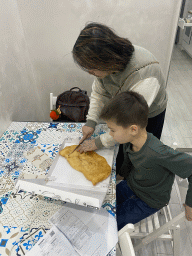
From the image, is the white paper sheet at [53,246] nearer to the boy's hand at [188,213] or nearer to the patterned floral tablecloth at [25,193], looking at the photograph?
the patterned floral tablecloth at [25,193]

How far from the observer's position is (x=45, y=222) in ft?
2.42

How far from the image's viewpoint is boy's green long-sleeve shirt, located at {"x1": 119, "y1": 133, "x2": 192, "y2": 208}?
758 mm

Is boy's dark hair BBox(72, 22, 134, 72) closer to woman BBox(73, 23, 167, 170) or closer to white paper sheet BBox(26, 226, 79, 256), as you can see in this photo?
woman BBox(73, 23, 167, 170)

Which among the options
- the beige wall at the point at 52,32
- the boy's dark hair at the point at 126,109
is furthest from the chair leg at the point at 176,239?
the beige wall at the point at 52,32

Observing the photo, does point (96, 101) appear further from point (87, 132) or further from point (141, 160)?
point (141, 160)

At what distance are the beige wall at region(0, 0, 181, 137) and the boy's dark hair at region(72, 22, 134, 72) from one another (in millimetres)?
749

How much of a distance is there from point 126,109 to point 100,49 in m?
0.25

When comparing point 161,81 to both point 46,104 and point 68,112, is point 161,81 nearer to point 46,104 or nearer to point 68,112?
point 68,112

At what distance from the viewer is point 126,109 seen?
0.74m

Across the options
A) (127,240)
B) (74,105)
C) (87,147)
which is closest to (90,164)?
(87,147)

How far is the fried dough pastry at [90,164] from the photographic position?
0.83 meters

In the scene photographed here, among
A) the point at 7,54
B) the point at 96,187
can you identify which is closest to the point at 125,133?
the point at 96,187

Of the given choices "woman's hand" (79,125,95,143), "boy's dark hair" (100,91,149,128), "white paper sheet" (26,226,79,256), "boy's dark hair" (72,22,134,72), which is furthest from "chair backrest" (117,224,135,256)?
"boy's dark hair" (72,22,134,72)

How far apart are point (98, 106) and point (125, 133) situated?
0.42 meters
